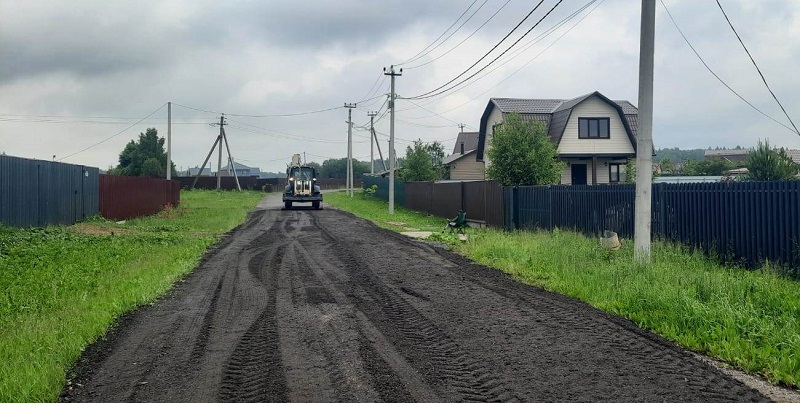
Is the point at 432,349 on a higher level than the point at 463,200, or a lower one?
lower

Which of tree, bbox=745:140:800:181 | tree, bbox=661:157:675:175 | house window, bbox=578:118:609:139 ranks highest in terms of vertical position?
house window, bbox=578:118:609:139

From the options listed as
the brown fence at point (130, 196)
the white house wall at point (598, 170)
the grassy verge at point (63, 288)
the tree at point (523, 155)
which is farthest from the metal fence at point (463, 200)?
the brown fence at point (130, 196)

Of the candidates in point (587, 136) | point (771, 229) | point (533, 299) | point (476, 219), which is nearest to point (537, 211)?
point (476, 219)

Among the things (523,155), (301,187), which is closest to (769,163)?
(523,155)

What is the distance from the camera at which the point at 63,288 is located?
10477mm

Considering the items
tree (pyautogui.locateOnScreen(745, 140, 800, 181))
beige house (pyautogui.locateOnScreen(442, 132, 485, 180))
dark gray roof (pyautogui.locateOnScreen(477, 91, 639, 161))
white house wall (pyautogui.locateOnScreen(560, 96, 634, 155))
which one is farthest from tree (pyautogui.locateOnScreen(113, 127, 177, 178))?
tree (pyautogui.locateOnScreen(745, 140, 800, 181))

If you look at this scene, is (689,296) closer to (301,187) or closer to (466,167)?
(301,187)

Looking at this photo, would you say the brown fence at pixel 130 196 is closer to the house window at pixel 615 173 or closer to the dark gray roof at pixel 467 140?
the house window at pixel 615 173

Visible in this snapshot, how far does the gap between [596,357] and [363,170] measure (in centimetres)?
14418

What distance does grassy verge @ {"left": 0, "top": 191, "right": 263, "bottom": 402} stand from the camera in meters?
6.16

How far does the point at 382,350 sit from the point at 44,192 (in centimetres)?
1918

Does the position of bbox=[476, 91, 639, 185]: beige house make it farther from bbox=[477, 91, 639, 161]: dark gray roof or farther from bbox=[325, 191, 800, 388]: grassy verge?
bbox=[325, 191, 800, 388]: grassy verge

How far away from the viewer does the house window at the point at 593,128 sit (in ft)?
127

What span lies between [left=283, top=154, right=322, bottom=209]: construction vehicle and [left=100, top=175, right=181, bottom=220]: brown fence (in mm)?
7361
